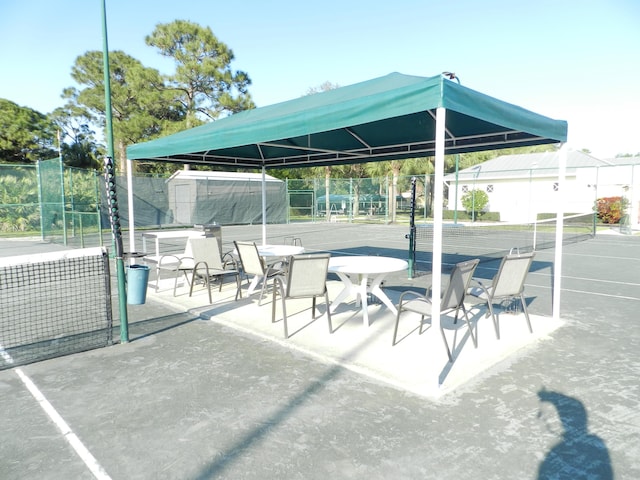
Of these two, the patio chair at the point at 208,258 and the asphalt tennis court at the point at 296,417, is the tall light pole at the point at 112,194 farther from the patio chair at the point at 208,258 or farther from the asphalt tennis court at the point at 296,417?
the patio chair at the point at 208,258

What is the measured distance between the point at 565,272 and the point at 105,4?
976 cm

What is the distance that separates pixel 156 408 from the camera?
340 cm

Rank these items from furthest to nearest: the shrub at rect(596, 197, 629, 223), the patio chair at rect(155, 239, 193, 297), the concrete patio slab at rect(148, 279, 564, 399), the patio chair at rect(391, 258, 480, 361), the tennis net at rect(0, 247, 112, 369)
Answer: the shrub at rect(596, 197, 629, 223)
the patio chair at rect(155, 239, 193, 297)
the tennis net at rect(0, 247, 112, 369)
the patio chair at rect(391, 258, 480, 361)
the concrete patio slab at rect(148, 279, 564, 399)

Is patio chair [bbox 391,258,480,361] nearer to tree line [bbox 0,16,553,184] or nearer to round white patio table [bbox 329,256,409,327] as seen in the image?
round white patio table [bbox 329,256,409,327]

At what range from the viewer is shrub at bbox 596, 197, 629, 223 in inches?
910

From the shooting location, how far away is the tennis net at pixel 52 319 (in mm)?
4684

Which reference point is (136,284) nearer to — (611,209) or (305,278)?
(305,278)

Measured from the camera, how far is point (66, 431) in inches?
121

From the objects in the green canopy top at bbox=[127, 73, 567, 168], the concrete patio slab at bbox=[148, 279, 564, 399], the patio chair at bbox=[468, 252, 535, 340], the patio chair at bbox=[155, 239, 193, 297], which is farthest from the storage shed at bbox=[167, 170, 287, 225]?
the patio chair at bbox=[468, 252, 535, 340]

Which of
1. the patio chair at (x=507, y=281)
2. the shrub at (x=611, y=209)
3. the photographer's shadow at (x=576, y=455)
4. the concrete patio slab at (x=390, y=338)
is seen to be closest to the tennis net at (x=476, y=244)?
the concrete patio slab at (x=390, y=338)

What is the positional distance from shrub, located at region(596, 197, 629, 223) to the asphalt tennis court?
22158 mm

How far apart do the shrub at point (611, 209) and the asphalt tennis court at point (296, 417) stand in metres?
22.2

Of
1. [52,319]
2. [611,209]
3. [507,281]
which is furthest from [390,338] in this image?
[611,209]

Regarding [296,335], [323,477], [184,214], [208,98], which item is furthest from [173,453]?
[208,98]
